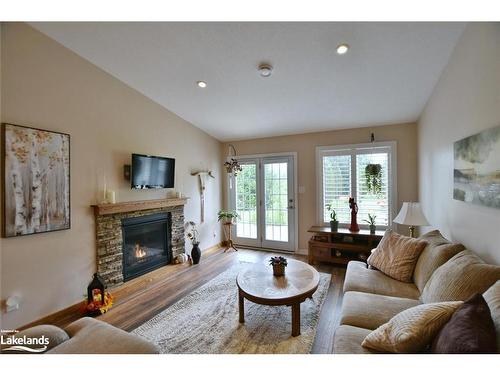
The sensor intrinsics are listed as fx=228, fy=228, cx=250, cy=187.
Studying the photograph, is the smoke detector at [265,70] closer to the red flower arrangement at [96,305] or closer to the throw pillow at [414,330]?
the throw pillow at [414,330]

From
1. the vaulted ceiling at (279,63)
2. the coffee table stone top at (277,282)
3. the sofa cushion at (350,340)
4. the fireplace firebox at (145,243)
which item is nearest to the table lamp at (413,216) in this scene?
the coffee table stone top at (277,282)

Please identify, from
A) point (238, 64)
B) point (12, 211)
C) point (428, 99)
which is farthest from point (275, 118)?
point (12, 211)

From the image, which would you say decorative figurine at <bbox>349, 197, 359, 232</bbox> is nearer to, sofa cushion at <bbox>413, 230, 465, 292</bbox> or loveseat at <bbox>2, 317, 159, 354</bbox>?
sofa cushion at <bbox>413, 230, 465, 292</bbox>

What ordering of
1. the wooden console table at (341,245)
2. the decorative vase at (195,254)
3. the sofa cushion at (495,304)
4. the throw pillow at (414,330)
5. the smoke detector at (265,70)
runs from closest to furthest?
the sofa cushion at (495,304) → the throw pillow at (414,330) → the smoke detector at (265,70) → the wooden console table at (341,245) → the decorative vase at (195,254)

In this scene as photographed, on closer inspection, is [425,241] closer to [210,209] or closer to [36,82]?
[210,209]

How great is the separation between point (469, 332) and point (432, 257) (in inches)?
48.3

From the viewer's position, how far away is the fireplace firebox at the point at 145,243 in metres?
3.27

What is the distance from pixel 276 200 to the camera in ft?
15.7

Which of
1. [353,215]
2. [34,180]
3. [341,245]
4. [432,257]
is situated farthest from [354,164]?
[34,180]

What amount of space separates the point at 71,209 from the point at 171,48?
214 centimetres

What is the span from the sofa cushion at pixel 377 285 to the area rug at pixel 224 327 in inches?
21.8

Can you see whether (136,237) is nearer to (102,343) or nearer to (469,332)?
(102,343)

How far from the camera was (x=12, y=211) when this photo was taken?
2146 millimetres

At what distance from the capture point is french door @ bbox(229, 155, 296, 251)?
466cm
